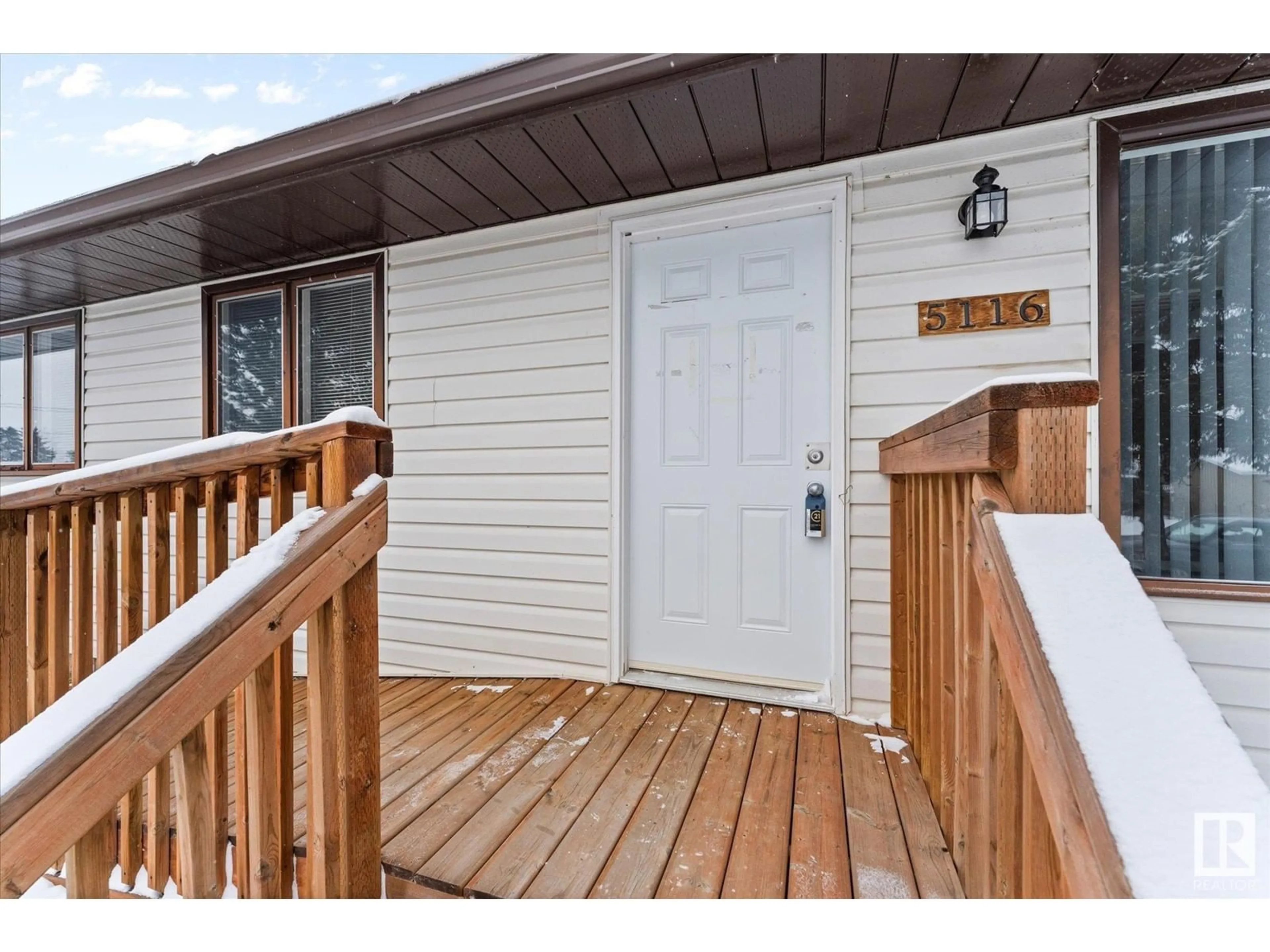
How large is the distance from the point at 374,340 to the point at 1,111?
1.88m

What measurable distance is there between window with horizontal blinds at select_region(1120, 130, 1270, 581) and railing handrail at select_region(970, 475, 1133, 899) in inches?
61.0

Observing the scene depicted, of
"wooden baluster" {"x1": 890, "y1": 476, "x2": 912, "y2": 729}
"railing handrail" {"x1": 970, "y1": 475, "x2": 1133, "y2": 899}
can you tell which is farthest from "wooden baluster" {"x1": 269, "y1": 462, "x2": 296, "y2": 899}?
"wooden baluster" {"x1": 890, "y1": 476, "x2": 912, "y2": 729}

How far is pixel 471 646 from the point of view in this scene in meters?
2.80

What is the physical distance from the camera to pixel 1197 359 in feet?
6.03

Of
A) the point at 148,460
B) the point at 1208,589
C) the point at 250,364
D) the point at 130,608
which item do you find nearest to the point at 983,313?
Answer: the point at 1208,589

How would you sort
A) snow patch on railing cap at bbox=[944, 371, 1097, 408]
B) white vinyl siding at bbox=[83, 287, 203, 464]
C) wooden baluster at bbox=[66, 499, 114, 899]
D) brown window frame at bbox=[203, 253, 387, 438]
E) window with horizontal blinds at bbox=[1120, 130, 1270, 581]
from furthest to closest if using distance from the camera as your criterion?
white vinyl siding at bbox=[83, 287, 203, 464], brown window frame at bbox=[203, 253, 387, 438], window with horizontal blinds at bbox=[1120, 130, 1270, 581], wooden baluster at bbox=[66, 499, 114, 899], snow patch on railing cap at bbox=[944, 371, 1097, 408]

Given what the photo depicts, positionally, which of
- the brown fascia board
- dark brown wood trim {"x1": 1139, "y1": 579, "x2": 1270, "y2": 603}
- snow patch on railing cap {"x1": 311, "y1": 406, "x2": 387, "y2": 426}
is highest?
the brown fascia board

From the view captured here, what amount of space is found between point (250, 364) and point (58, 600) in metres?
2.40

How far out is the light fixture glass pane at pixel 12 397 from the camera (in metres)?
4.00

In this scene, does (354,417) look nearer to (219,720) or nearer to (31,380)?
(219,720)

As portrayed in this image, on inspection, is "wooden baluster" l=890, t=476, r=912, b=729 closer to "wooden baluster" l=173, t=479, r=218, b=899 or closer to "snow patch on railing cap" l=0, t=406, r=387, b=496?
"snow patch on railing cap" l=0, t=406, r=387, b=496

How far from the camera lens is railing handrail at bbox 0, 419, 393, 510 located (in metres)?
1.10

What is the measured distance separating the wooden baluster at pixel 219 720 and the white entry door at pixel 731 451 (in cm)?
160

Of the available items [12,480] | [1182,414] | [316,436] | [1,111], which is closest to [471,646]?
[316,436]
